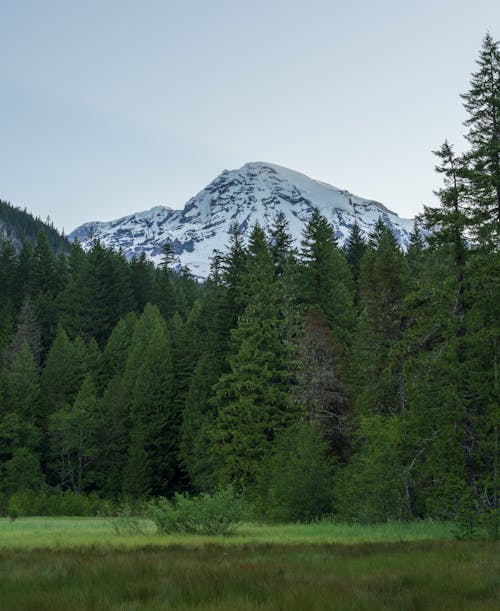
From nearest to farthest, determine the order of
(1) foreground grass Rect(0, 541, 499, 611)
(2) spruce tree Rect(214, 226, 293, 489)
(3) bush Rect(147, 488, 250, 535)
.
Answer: (1) foreground grass Rect(0, 541, 499, 611), (3) bush Rect(147, 488, 250, 535), (2) spruce tree Rect(214, 226, 293, 489)

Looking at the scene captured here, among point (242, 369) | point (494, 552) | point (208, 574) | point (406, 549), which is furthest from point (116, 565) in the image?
point (242, 369)

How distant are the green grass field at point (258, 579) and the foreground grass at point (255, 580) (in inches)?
0.5

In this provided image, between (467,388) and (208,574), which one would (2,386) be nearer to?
(467,388)

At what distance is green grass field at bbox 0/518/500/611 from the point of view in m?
6.24

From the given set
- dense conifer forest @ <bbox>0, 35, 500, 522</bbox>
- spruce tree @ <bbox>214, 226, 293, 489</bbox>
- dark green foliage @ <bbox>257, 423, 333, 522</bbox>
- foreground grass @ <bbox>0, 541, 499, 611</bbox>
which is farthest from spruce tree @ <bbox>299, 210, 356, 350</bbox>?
foreground grass @ <bbox>0, 541, 499, 611</bbox>

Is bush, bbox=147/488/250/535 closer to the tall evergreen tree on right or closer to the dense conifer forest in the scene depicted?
the dense conifer forest

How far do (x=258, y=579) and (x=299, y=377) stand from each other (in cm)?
2898

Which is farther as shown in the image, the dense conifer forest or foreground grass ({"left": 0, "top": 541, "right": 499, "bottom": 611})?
the dense conifer forest

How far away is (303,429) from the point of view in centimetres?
2889

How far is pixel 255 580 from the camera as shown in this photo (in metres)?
7.63

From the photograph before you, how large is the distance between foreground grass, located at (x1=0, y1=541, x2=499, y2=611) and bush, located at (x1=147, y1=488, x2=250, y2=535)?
303 inches

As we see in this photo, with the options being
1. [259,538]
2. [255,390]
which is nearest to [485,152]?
[259,538]

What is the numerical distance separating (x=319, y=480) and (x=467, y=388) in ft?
30.2

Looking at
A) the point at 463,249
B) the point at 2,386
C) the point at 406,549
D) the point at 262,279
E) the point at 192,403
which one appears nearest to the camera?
the point at 406,549
